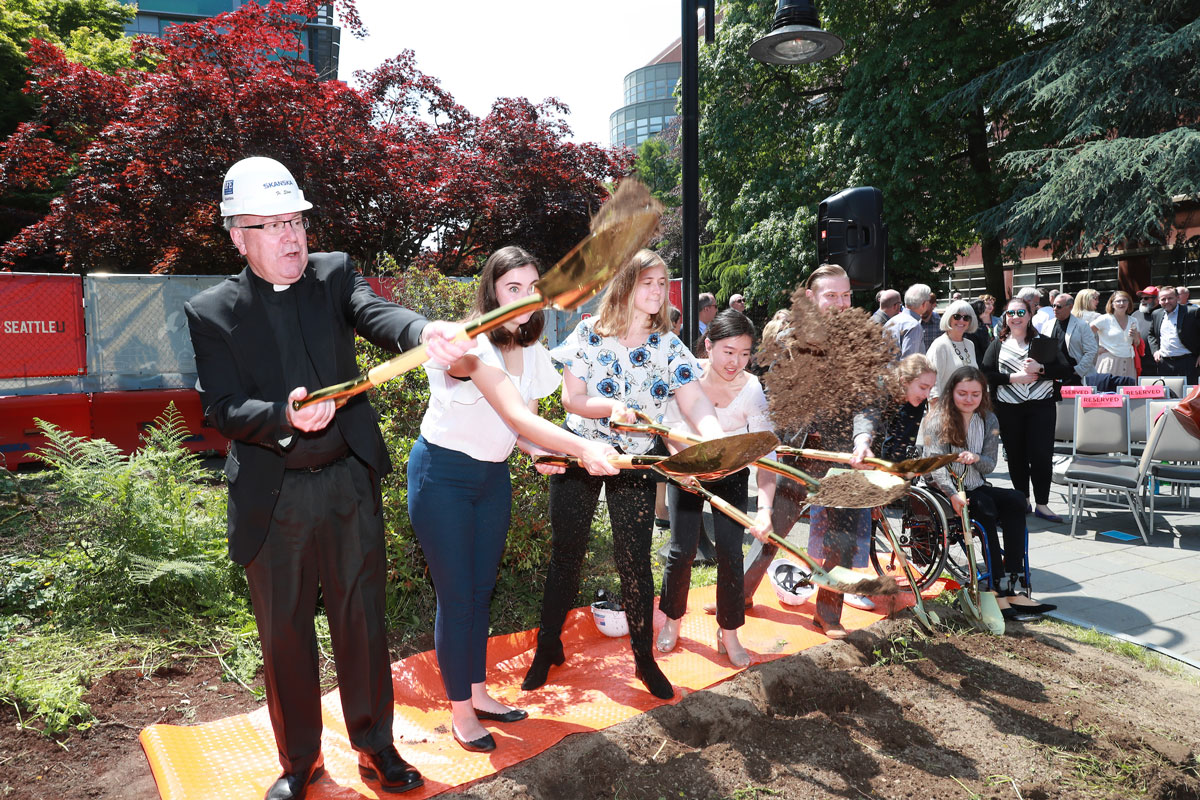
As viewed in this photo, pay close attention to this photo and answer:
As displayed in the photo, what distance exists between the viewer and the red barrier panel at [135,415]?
9.45 metres

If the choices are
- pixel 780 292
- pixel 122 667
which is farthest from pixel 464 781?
pixel 780 292

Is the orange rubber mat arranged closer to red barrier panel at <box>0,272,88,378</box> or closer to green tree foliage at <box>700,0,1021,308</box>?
red barrier panel at <box>0,272,88,378</box>

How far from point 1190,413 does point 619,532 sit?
5.54m

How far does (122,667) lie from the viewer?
12.5 ft

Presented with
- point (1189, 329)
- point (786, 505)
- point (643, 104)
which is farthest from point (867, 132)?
point (643, 104)

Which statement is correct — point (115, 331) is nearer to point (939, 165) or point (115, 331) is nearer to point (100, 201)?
point (100, 201)

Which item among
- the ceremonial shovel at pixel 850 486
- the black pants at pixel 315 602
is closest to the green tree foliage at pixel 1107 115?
the ceremonial shovel at pixel 850 486

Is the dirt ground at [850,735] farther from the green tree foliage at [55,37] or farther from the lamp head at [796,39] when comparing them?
A: the green tree foliage at [55,37]

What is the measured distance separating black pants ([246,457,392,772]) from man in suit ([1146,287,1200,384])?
1249cm

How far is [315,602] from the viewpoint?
274 cm

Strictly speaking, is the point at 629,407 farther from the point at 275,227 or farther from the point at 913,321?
the point at 913,321

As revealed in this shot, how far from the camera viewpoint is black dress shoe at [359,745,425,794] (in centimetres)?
286

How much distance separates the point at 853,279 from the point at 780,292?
1142 cm

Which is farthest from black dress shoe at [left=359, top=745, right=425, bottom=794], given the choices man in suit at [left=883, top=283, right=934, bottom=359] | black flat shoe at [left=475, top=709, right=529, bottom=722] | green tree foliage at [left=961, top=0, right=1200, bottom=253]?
green tree foliage at [left=961, top=0, right=1200, bottom=253]
